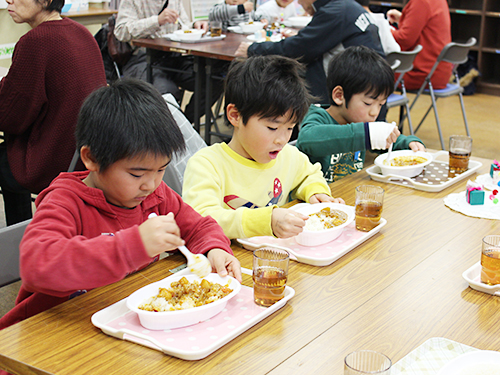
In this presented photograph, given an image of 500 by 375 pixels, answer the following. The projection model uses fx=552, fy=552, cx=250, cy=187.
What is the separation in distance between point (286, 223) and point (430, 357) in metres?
0.49

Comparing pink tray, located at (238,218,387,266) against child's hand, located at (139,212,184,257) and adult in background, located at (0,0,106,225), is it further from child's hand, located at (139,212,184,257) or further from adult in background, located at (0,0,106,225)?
adult in background, located at (0,0,106,225)

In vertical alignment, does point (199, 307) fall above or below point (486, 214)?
above

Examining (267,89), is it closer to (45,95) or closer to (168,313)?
(168,313)

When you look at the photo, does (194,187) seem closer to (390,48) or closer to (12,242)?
(12,242)

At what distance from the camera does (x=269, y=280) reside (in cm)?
105

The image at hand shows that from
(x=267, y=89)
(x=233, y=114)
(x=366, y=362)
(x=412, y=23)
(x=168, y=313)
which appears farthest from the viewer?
(x=412, y=23)

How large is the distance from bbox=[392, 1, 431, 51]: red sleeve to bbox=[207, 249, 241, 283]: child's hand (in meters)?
3.94

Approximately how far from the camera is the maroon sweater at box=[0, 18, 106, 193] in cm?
215

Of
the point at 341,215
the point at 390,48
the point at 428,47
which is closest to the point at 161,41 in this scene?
the point at 390,48

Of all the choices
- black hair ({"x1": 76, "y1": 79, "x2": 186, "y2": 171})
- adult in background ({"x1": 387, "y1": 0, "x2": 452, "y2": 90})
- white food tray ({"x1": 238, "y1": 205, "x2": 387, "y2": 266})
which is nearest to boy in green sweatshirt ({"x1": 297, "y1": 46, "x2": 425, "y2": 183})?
white food tray ({"x1": 238, "y1": 205, "x2": 387, "y2": 266})

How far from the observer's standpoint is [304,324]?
999mm

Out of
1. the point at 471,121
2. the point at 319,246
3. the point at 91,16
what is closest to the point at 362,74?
the point at 319,246

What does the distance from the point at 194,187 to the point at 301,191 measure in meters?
0.40

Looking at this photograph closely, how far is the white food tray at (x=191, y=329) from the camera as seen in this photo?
0.89 meters
